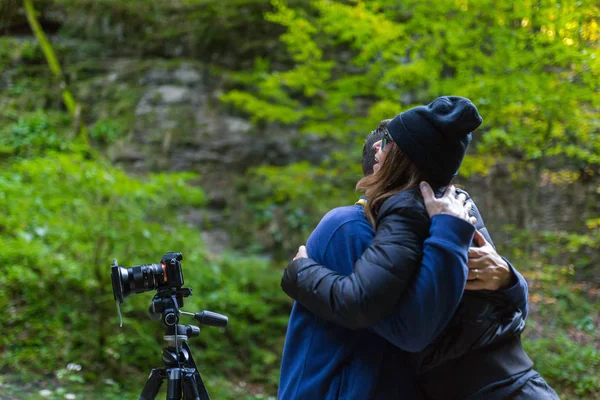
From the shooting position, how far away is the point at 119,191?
16.3ft

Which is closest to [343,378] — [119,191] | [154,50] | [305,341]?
[305,341]

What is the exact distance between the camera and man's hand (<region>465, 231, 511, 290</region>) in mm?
1529

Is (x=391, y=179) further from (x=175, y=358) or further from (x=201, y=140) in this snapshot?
(x=201, y=140)

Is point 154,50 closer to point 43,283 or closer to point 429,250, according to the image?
point 43,283

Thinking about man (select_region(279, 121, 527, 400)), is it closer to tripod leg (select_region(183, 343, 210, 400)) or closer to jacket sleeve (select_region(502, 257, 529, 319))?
jacket sleeve (select_region(502, 257, 529, 319))

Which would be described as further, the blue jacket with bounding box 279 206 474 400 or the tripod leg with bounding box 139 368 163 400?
the tripod leg with bounding box 139 368 163 400

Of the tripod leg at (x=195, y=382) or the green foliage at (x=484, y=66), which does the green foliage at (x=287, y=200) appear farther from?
the tripod leg at (x=195, y=382)

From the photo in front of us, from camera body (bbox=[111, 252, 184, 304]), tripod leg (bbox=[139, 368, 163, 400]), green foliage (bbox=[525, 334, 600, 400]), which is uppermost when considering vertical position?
camera body (bbox=[111, 252, 184, 304])

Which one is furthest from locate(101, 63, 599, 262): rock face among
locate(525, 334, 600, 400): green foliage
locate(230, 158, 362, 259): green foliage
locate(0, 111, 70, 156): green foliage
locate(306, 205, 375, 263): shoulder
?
locate(306, 205, 375, 263): shoulder

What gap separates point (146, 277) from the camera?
195 cm

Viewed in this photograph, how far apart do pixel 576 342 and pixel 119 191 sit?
208 inches

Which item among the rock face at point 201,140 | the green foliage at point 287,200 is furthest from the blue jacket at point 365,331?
the rock face at point 201,140

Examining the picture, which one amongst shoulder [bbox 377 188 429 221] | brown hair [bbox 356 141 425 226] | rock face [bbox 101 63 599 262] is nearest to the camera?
shoulder [bbox 377 188 429 221]

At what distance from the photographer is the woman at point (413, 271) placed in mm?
1392
